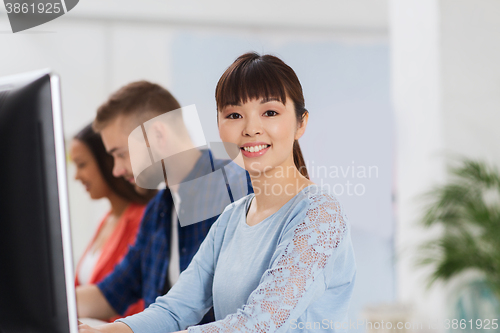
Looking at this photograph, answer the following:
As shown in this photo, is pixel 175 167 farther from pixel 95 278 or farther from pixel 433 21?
pixel 433 21

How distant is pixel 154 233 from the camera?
1363 mm

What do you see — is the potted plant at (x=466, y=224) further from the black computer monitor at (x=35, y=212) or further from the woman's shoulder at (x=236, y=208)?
the black computer monitor at (x=35, y=212)

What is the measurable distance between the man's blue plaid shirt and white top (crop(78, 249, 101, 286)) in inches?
9.6

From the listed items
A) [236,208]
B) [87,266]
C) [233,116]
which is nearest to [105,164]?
[87,266]

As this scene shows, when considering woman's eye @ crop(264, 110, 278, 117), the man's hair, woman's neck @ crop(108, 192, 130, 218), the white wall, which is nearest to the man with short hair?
the man's hair

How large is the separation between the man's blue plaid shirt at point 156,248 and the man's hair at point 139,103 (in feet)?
0.79

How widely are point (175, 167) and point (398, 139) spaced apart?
2.37 meters

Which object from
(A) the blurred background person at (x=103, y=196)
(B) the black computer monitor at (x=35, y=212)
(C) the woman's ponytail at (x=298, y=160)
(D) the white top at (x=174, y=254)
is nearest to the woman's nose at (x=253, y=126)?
(C) the woman's ponytail at (x=298, y=160)

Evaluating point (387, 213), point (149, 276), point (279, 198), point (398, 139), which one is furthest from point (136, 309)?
point (398, 139)

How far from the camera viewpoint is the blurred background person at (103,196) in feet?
5.90

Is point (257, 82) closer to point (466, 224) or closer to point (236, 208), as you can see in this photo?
point (236, 208)

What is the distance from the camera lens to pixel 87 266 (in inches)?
73.0

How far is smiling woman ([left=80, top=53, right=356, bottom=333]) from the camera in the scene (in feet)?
2.39

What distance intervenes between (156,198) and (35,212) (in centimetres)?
89
